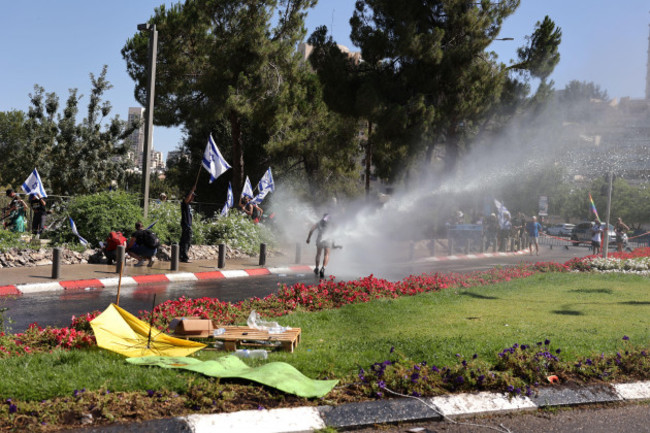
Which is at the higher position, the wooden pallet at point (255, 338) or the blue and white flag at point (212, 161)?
the blue and white flag at point (212, 161)

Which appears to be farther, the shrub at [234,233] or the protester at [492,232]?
the protester at [492,232]

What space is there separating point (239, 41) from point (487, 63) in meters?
11.1

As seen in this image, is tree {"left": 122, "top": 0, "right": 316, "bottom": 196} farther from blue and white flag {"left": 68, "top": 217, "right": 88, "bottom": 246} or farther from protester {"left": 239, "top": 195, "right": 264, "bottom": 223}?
blue and white flag {"left": 68, "top": 217, "right": 88, "bottom": 246}

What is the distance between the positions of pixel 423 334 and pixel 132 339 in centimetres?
291

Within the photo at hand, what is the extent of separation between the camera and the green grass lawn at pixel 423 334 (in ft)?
15.3

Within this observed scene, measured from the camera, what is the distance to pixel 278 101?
2917 centimetres

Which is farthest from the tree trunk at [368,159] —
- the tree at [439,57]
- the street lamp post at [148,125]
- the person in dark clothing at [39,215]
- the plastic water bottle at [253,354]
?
the plastic water bottle at [253,354]

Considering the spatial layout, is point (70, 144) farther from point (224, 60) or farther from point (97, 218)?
point (97, 218)

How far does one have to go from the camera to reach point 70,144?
33.2 m

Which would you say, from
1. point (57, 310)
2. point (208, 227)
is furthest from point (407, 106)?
point (57, 310)

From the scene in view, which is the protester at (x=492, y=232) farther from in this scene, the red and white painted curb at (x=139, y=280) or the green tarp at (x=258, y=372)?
the green tarp at (x=258, y=372)

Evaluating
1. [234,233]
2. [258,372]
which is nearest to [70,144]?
[234,233]

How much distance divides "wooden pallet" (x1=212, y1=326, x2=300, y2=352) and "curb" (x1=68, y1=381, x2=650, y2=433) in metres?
1.72

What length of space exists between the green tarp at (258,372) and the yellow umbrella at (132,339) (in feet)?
1.08
